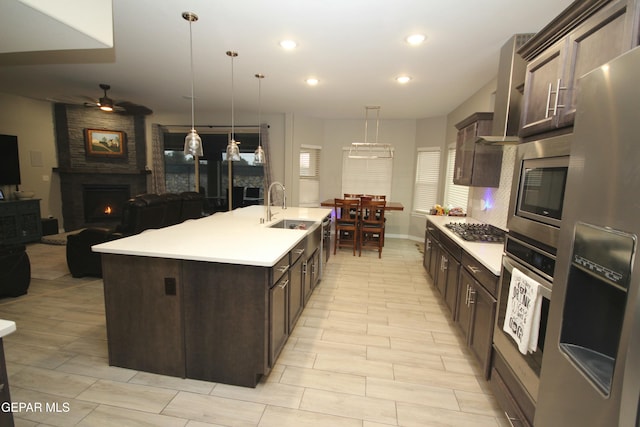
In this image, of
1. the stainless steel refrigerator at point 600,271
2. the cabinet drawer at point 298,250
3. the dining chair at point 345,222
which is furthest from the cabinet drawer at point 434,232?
the stainless steel refrigerator at point 600,271

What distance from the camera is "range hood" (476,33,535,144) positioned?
2.49 meters

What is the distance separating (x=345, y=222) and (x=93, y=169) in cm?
551

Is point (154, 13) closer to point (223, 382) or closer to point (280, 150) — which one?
point (223, 382)

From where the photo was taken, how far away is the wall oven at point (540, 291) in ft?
4.46

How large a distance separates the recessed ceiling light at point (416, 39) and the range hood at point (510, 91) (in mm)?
767

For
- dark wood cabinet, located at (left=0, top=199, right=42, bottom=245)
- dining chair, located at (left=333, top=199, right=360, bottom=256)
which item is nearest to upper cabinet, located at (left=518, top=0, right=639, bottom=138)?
dining chair, located at (left=333, top=199, right=360, bottom=256)

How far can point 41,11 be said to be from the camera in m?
1.11

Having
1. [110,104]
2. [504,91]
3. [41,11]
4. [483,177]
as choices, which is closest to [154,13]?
[41,11]

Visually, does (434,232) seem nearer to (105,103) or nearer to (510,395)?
(510,395)

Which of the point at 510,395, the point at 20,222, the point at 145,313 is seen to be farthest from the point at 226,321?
the point at 20,222

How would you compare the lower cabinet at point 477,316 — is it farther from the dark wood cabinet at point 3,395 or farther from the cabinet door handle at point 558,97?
the dark wood cabinet at point 3,395

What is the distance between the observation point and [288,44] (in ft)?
9.48

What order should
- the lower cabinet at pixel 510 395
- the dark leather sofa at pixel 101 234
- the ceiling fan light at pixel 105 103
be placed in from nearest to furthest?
the lower cabinet at pixel 510 395 < the dark leather sofa at pixel 101 234 < the ceiling fan light at pixel 105 103

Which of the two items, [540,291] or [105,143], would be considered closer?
[540,291]
